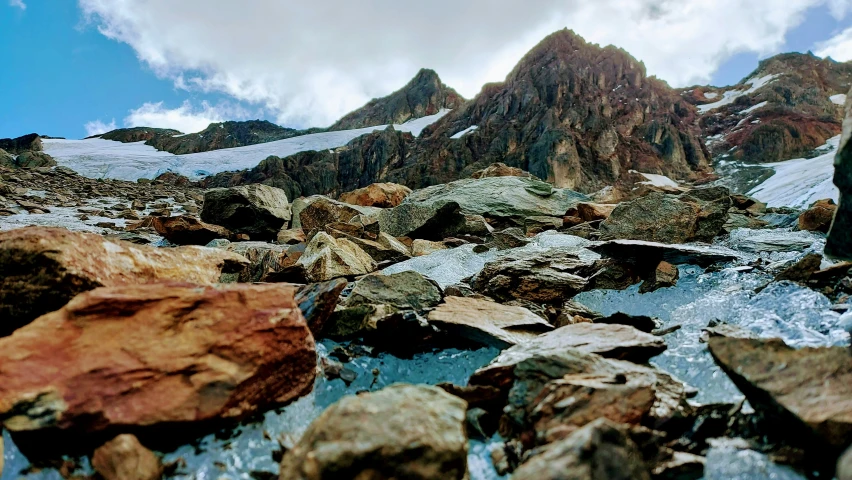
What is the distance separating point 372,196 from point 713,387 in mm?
15117

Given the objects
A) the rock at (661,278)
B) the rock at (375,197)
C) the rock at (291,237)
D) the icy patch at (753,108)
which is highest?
the icy patch at (753,108)

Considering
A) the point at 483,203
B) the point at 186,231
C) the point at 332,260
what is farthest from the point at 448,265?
the point at 186,231

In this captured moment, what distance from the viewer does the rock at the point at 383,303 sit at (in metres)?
3.66

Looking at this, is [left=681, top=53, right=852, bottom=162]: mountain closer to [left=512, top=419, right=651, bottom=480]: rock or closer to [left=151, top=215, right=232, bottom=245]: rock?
[left=151, top=215, right=232, bottom=245]: rock

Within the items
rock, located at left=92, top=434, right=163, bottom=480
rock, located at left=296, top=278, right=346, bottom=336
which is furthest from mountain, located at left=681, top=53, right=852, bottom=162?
rock, located at left=92, top=434, right=163, bottom=480

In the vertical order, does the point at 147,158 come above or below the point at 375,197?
above

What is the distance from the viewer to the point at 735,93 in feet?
324

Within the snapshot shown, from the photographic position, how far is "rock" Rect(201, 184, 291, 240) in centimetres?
1119

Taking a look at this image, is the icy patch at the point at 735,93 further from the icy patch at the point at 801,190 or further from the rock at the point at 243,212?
the rock at the point at 243,212

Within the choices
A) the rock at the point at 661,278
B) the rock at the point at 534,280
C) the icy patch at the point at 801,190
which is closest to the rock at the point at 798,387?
the rock at the point at 534,280

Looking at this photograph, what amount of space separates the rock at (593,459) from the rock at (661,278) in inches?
154

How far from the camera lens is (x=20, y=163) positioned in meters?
35.7

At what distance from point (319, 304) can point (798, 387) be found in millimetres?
3103

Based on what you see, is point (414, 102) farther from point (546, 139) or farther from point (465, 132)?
point (546, 139)
